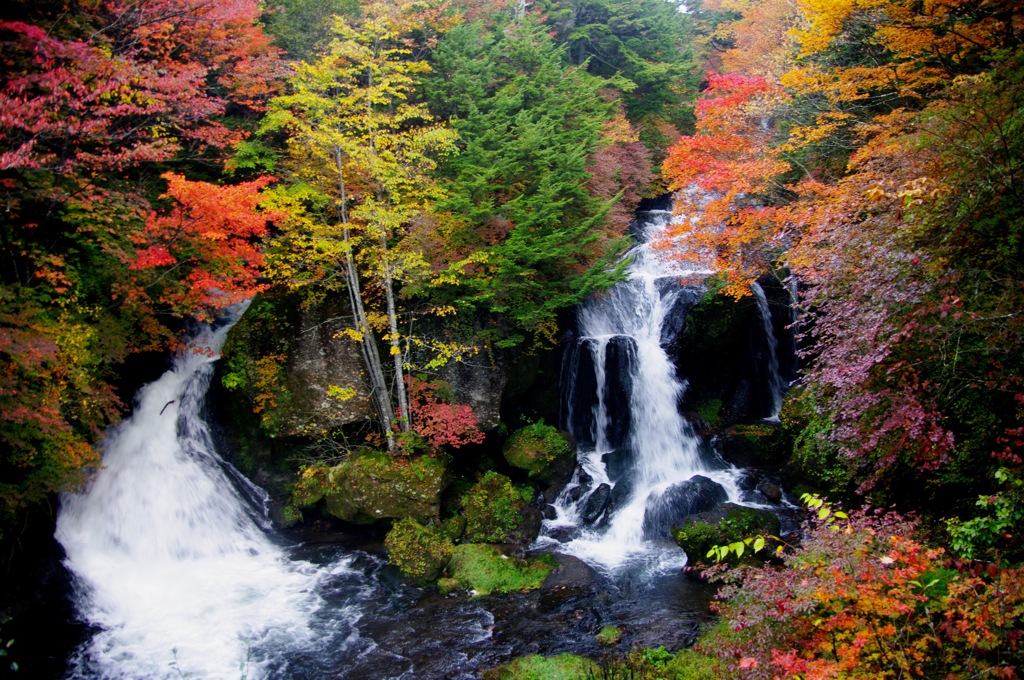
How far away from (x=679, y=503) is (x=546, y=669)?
578 centimetres

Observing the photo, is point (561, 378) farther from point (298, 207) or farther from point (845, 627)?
point (845, 627)

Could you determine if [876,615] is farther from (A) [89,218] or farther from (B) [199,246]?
(A) [89,218]

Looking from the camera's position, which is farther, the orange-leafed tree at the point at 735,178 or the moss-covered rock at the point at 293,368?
the orange-leafed tree at the point at 735,178

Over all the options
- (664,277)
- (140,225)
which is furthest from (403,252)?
(664,277)

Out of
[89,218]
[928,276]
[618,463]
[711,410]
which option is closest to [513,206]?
[618,463]

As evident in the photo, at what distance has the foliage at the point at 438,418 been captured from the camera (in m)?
11.7

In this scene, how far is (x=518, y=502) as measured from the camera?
38.6 ft

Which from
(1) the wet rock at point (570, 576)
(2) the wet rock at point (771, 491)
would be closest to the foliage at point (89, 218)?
(1) the wet rock at point (570, 576)

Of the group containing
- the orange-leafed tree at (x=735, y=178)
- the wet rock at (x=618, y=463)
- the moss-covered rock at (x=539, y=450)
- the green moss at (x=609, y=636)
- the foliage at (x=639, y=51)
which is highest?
the foliage at (x=639, y=51)

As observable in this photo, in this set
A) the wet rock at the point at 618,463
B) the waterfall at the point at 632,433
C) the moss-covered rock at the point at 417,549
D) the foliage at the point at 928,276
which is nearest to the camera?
the foliage at the point at 928,276

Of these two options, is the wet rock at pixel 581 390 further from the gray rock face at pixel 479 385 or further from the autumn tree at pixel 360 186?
the autumn tree at pixel 360 186

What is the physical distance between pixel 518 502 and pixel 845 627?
777 centimetres

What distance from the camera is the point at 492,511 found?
1149 cm

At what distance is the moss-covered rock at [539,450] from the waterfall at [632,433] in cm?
67
